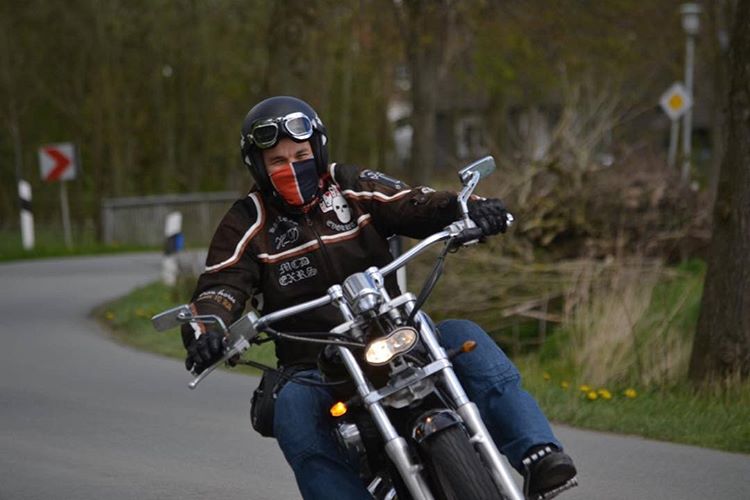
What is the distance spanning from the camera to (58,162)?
89.7 ft

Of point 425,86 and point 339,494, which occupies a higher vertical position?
point 339,494

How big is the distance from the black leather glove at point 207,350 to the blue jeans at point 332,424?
1.23 feet

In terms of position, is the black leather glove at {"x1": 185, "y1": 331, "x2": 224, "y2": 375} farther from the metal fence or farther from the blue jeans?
the metal fence

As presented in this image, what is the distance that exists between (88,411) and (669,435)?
365 centimetres

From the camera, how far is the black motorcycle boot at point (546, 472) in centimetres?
462

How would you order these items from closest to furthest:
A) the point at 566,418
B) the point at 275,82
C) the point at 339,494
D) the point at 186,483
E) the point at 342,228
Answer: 1. the point at 339,494
2. the point at 342,228
3. the point at 186,483
4. the point at 566,418
5. the point at 275,82

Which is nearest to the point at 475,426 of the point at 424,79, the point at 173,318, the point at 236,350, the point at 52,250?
the point at 236,350

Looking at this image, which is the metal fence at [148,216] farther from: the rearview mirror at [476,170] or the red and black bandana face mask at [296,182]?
the rearview mirror at [476,170]

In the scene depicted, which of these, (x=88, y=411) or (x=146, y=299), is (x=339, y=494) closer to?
(x=88, y=411)

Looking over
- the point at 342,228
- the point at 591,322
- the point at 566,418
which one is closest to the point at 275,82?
the point at 591,322

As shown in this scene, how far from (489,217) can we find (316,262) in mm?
646

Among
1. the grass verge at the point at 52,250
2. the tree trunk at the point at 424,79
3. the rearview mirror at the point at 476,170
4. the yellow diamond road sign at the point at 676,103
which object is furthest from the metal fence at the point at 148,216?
the rearview mirror at the point at 476,170

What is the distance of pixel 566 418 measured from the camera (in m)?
8.52

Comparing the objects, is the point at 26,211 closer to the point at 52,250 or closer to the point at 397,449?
the point at 52,250
